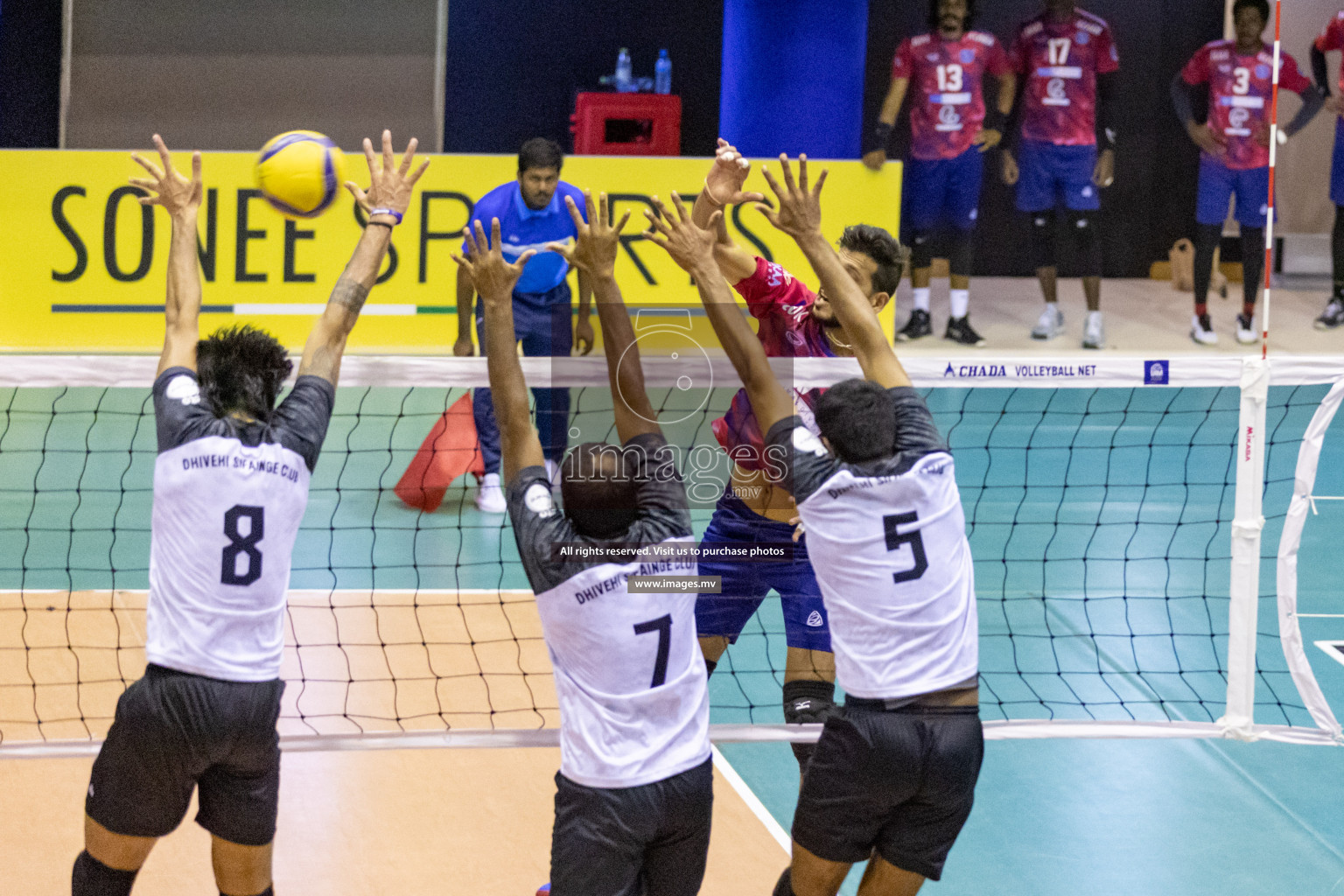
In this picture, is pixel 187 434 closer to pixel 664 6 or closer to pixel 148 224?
pixel 148 224

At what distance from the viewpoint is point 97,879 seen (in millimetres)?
3639

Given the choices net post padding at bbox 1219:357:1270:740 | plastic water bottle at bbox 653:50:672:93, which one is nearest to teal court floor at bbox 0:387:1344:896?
net post padding at bbox 1219:357:1270:740

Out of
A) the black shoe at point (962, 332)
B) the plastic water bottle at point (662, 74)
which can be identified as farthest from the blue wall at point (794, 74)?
the plastic water bottle at point (662, 74)

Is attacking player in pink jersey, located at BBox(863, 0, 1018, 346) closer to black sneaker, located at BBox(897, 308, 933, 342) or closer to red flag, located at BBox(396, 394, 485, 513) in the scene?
black sneaker, located at BBox(897, 308, 933, 342)

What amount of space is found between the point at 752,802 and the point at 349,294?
2449mm

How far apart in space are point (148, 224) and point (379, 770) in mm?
7175

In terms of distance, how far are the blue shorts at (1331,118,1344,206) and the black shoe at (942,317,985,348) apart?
3.42 meters

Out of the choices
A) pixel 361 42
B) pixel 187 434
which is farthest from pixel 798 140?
pixel 187 434

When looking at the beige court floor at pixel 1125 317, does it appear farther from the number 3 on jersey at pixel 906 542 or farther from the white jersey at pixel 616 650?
the white jersey at pixel 616 650

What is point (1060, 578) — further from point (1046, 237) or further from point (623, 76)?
point (623, 76)

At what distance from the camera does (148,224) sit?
11297mm

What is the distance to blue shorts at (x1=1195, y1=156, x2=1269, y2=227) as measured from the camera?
12.7 m

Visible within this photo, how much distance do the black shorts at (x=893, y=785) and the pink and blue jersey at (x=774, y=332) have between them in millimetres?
1354

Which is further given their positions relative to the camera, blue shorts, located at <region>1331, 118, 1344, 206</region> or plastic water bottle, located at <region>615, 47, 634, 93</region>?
Answer: plastic water bottle, located at <region>615, 47, 634, 93</region>
